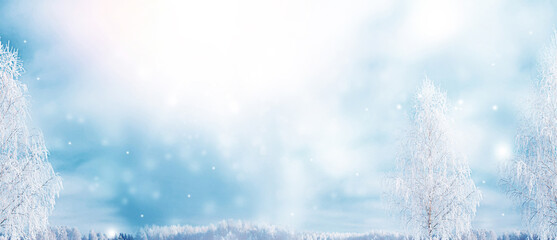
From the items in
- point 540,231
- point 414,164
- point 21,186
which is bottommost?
point 540,231

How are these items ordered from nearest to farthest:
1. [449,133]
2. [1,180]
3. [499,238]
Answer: [1,180] → [449,133] → [499,238]

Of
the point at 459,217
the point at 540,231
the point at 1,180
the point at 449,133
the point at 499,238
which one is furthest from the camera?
the point at 499,238

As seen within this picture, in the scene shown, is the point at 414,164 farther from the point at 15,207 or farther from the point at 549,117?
the point at 15,207

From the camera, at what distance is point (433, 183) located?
955 inches

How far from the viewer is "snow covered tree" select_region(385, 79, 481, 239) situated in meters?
23.7

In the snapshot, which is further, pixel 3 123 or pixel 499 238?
pixel 499 238

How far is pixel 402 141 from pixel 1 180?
20027mm

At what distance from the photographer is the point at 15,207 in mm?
20031

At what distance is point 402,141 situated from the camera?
25.8 meters

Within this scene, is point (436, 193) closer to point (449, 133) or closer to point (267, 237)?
point (449, 133)

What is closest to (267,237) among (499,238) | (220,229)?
(220,229)

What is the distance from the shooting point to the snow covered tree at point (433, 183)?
77.7 ft

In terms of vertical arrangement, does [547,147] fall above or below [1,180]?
above

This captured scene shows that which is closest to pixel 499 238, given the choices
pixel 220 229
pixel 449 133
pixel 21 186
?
pixel 220 229
